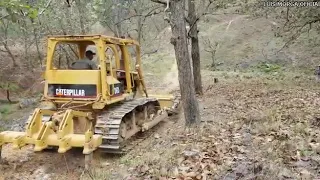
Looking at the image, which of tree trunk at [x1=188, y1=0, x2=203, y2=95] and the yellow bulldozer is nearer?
the yellow bulldozer

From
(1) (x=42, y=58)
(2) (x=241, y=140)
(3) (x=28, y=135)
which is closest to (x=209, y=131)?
(2) (x=241, y=140)

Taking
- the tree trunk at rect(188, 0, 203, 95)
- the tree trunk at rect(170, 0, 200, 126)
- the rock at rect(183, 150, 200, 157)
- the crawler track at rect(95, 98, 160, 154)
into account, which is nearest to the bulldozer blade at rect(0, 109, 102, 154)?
the crawler track at rect(95, 98, 160, 154)

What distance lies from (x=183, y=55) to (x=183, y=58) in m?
0.06

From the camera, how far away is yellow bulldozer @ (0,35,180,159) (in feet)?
23.3

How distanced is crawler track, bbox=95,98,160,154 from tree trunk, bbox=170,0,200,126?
1.40 metres

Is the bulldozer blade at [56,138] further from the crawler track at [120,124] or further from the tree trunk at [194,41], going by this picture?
the tree trunk at [194,41]

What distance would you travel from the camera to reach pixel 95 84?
799cm

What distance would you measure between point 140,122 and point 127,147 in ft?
4.26

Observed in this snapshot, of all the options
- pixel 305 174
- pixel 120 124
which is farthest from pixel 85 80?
pixel 305 174

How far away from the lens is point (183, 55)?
7406mm

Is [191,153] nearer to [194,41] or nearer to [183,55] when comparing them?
[183,55]

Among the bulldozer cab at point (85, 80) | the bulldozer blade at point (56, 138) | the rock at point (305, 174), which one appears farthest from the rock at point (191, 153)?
the bulldozer cab at point (85, 80)

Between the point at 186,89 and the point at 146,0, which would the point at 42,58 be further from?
the point at 186,89

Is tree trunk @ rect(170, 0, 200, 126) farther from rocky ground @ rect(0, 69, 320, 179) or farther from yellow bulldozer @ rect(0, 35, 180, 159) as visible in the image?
yellow bulldozer @ rect(0, 35, 180, 159)
